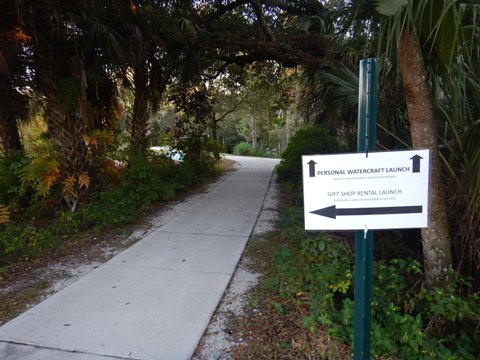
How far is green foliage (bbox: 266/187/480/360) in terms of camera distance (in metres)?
2.65

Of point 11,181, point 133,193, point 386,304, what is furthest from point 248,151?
point 386,304

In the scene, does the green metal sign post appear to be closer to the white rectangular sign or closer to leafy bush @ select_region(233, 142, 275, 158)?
the white rectangular sign

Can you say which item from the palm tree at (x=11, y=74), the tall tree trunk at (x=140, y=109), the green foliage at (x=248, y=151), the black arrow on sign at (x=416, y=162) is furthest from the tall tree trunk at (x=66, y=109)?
the green foliage at (x=248, y=151)

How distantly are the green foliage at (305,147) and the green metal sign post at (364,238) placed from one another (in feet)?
23.2

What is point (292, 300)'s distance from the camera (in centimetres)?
333

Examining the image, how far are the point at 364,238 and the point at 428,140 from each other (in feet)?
5.79

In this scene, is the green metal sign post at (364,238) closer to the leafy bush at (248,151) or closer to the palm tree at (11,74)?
the palm tree at (11,74)

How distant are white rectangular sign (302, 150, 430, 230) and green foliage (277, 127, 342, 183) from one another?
7.11 meters

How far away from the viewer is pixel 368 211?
1.71 metres

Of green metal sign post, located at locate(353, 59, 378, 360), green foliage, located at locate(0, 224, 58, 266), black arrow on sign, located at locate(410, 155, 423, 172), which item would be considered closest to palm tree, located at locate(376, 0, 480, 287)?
green metal sign post, located at locate(353, 59, 378, 360)

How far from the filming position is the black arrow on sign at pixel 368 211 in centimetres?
169

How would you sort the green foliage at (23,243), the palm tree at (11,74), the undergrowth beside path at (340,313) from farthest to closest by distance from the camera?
the palm tree at (11,74)
the green foliage at (23,243)
the undergrowth beside path at (340,313)

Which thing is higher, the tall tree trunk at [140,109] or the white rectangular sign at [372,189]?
the tall tree trunk at [140,109]

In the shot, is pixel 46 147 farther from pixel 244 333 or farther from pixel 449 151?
pixel 449 151
